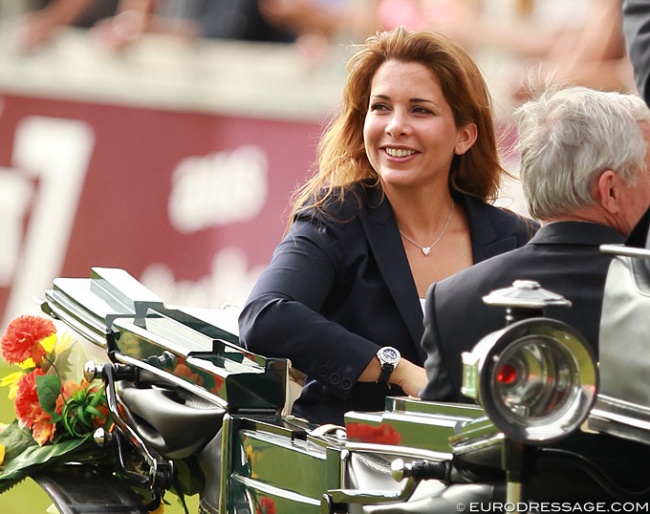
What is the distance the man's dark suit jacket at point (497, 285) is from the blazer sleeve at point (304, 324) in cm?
48

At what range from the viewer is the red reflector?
1970mm

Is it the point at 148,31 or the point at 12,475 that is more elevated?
the point at 148,31

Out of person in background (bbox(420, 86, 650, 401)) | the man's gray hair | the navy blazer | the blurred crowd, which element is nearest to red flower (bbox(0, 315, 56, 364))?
the navy blazer

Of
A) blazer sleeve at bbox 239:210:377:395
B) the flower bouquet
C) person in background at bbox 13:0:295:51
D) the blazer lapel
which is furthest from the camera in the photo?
person in background at bbox 13:0:295:51

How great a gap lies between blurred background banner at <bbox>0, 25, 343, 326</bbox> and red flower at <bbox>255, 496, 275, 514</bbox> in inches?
167

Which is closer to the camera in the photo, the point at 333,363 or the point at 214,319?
the point at 333,363

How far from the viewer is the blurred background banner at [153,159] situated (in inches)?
283

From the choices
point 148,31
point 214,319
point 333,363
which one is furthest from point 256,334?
point 148,31

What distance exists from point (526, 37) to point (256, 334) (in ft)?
12.2

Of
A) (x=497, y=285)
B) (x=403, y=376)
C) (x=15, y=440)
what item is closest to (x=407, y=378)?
(x=403, y=376)

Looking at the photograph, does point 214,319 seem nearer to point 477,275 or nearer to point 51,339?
point 51,339

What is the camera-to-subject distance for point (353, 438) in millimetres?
2416

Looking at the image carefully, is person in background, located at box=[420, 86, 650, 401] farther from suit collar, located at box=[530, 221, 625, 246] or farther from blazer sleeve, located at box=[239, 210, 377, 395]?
blazer sleeve, located at box=[239, 210, 377, 395]

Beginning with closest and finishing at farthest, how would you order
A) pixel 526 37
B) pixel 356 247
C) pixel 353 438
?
pixel 353 438
pixel 356 247
pixel 526 37
